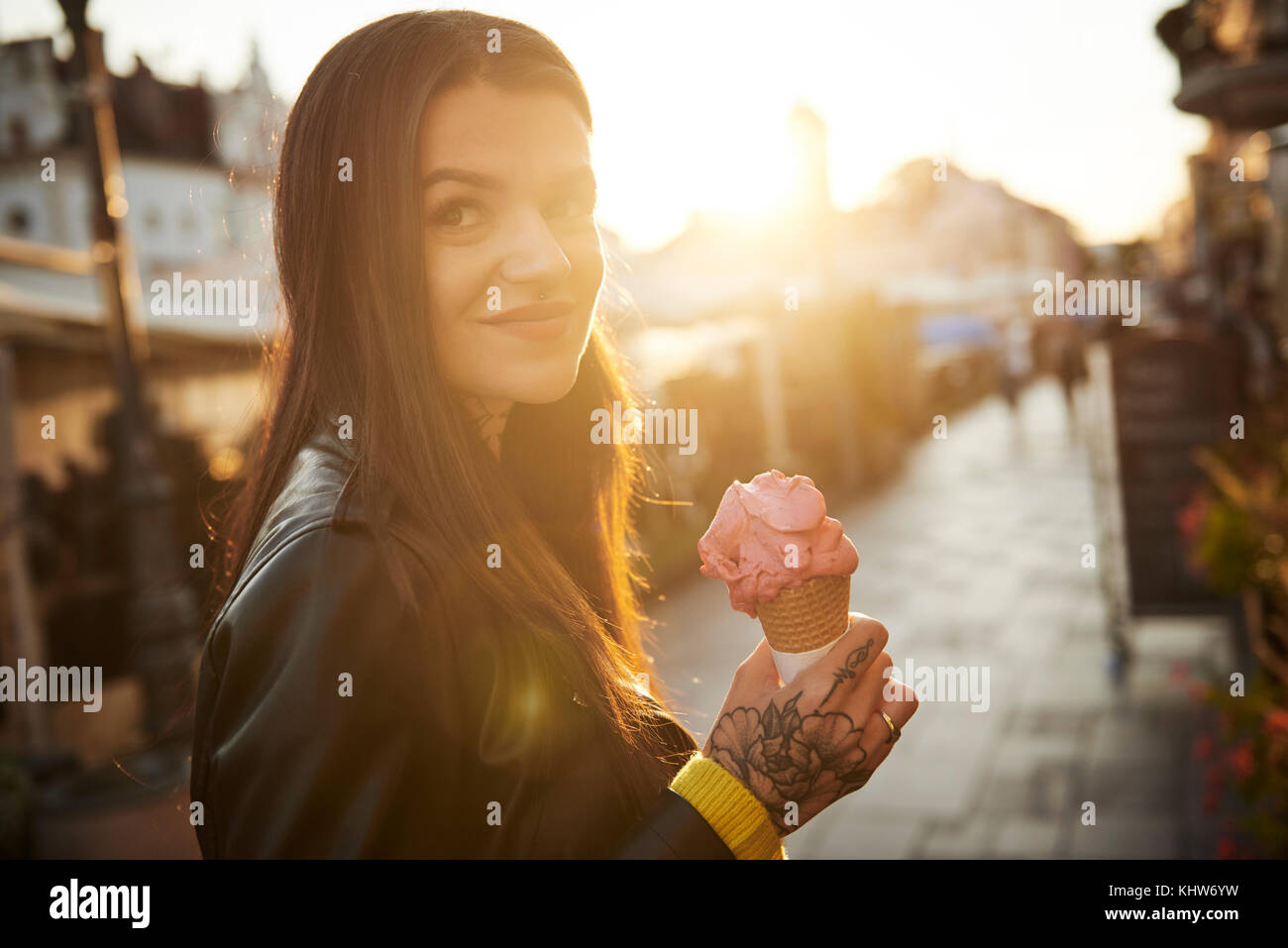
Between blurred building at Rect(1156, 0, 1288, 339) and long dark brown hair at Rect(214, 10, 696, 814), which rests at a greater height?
blurred building at Rect(1156, 0, 1288, 339)

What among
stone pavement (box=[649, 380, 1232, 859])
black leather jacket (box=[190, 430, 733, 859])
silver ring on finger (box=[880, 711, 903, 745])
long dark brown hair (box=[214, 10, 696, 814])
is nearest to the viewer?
black leather jacket (box=[190, 430, 733, 859])

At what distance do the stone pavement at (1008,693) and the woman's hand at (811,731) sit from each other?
71 centimetres

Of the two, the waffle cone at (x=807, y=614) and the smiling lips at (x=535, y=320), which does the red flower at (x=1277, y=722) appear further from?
the smiling lips at (x=535, y=320)

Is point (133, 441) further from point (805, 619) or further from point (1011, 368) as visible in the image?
point (1011, 368)

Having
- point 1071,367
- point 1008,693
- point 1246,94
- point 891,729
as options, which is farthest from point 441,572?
point 1071,367

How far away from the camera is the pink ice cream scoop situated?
133 centimetres

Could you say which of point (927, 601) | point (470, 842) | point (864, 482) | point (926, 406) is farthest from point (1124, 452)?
point (926, 406)

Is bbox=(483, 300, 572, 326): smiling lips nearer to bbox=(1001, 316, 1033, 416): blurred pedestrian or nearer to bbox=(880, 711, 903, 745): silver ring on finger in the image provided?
bbox=(880, 711, 903, 745): silver ring on finger

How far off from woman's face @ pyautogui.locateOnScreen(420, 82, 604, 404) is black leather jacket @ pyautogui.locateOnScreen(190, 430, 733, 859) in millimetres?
253

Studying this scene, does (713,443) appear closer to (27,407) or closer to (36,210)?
(27,407)

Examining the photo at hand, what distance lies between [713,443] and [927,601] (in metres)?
3.93

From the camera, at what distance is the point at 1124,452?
5945 mm

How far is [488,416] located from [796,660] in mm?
523

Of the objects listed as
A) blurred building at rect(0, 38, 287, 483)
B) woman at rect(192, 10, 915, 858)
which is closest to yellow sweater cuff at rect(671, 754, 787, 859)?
woman at rect(192, 10, 915, 858)
